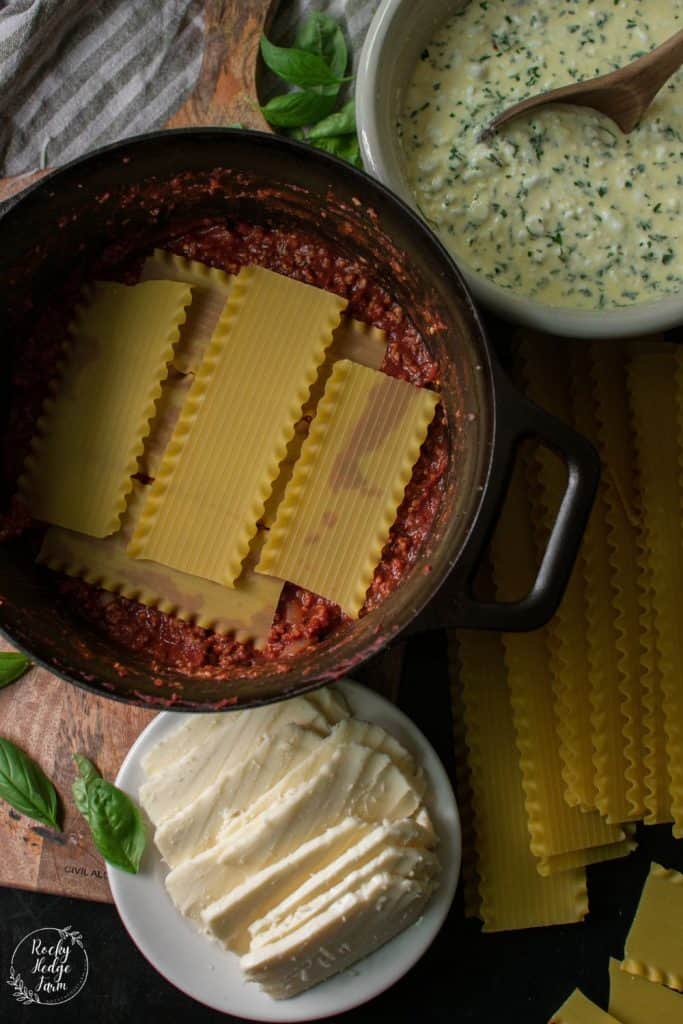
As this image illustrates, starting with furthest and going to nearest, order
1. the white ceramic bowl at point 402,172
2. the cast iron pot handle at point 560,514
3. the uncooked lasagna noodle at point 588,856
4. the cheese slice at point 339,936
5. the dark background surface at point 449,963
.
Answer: the dark background surface at point 449,963 < the uncooked lasagna noodle at point 588,856 < the cheese slice at point 339,936 < the white ceramic bowl at point 402,172 < the cast iron pot handle at point 560,514

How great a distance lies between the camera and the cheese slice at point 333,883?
2100mm

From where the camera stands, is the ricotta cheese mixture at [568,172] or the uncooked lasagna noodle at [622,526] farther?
the uncooked lasagna noodle at [622,526]

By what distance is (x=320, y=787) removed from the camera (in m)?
2.16

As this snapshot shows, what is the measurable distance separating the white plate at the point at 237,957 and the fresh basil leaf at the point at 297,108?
3.86 feet

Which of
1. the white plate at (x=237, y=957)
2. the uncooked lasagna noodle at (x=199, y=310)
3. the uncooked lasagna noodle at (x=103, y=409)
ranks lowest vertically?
the white plate at (x=237, y=957)

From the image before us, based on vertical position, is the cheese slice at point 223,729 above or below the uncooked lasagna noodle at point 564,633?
below

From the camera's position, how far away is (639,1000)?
2.39 meters

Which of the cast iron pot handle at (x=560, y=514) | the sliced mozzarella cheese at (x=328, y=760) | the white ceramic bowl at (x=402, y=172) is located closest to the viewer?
the cast iron pot handle at (x=560, y=514)

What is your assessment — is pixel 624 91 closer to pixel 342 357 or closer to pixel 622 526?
pixel 342 357

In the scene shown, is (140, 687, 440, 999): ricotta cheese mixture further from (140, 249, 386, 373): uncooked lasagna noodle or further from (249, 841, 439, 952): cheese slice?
(140, 249, 386, 373): uncooked lasagna noodle

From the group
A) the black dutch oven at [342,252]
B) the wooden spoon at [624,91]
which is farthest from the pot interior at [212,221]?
the wooden spoon at [624,91]

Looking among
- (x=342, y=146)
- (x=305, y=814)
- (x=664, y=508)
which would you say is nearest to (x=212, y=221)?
(x=342, y=146)

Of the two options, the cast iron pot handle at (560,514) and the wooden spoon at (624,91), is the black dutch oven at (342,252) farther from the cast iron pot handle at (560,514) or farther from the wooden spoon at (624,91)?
the wooden spoon at (624,91)

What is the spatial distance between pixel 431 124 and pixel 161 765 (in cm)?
139
